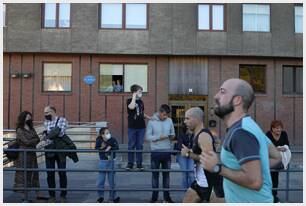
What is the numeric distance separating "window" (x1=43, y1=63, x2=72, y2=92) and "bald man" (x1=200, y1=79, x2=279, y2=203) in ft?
69.6

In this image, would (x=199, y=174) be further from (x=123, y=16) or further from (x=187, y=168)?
(x=123, y=16)

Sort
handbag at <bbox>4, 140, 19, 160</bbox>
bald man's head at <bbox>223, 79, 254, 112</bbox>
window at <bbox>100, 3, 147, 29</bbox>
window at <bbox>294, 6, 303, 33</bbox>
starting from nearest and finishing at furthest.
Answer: bald man's head at <bbox>223, 79, 254, 112</bbox> < handbag at <bbox>4, 140, 19, 160</bbox> < window at <bbox>100, 3, 147, 29</bbox> < window at <bbox>294, 6, 303, 33</bbox>

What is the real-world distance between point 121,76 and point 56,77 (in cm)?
328

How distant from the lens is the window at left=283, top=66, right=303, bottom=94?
24861 mm

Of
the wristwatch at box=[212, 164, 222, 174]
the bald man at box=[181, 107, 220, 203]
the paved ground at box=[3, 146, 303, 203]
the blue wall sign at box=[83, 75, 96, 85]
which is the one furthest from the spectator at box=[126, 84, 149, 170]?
the blue wall sign at box=[83, 75, 96, 85]

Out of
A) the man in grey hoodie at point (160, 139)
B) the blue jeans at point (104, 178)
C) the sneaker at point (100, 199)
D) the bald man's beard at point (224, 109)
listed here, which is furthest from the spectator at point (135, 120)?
the bald man's beard at point (224, 109)

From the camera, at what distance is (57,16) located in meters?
23.4

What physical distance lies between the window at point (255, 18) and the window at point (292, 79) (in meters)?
2.55

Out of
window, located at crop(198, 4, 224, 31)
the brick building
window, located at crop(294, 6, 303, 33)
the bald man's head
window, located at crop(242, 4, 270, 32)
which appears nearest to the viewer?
the bald man's head

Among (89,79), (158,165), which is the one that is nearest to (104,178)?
(158,165)

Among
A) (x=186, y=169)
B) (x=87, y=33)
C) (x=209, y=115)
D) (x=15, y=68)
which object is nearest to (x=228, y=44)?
(x=209, y=115)

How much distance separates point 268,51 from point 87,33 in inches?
360

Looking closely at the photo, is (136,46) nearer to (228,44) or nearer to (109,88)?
(109,88)

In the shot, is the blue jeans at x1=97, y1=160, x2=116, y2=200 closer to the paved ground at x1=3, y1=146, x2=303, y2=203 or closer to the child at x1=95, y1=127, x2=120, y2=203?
the child at x1=95, y1=127, x2=120, y2=203
